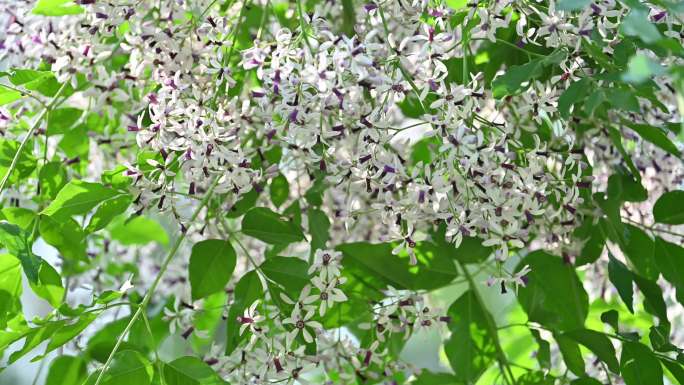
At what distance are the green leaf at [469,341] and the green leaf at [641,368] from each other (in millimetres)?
157

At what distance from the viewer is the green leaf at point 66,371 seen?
3.07ft

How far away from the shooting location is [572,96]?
2.25 ft

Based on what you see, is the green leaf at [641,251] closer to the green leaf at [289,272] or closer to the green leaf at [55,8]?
the green leaf at [289,272]

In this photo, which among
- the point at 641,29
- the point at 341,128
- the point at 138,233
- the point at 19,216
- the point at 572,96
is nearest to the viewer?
the point at 641,29

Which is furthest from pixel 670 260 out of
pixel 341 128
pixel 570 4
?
pixel 570 4

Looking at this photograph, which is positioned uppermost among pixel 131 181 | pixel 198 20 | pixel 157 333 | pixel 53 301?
pixel 198 20

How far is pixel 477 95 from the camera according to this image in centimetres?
76

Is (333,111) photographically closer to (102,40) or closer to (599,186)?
(102,40)

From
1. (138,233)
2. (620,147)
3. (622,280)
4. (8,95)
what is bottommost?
(138,233)

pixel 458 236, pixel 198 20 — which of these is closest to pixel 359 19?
pixel 198 20

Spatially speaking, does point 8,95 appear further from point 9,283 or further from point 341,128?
point 341,128

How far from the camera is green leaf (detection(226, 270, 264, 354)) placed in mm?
861

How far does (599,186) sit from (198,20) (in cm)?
58

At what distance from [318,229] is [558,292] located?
0.25 metres
